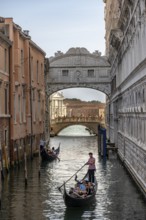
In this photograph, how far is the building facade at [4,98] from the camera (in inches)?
804

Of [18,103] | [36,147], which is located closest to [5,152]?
[18,103]

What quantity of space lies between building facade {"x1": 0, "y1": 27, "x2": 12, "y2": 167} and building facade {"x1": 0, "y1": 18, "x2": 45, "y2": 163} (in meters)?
0.36

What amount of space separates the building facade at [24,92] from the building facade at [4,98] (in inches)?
14.0

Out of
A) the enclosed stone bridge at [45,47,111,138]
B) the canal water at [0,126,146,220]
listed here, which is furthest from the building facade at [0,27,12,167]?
the enclosed stone bridge at [45,47,111,138]

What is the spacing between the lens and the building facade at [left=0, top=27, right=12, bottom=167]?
20.4 meters

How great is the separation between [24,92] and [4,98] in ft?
14.6

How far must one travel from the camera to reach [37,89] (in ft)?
99.3

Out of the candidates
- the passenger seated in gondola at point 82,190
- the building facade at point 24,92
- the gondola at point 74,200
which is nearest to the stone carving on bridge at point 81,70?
the building facade at point 24,92

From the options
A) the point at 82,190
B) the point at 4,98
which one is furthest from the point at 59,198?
the point at 4,98

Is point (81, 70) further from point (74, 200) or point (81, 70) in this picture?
point (74, 200)

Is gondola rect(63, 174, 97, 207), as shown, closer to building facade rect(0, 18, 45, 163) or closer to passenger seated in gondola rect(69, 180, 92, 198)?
passenger seated in gondola rect(69, 180, 92, 198)

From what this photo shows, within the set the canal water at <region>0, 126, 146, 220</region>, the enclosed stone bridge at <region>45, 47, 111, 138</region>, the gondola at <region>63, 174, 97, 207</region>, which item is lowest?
the canal water at <region>0, 126, 146, 220</region>

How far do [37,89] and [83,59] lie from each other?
37.8 feet

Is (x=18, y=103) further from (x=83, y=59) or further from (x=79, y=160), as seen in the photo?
(x=83, y=59)
